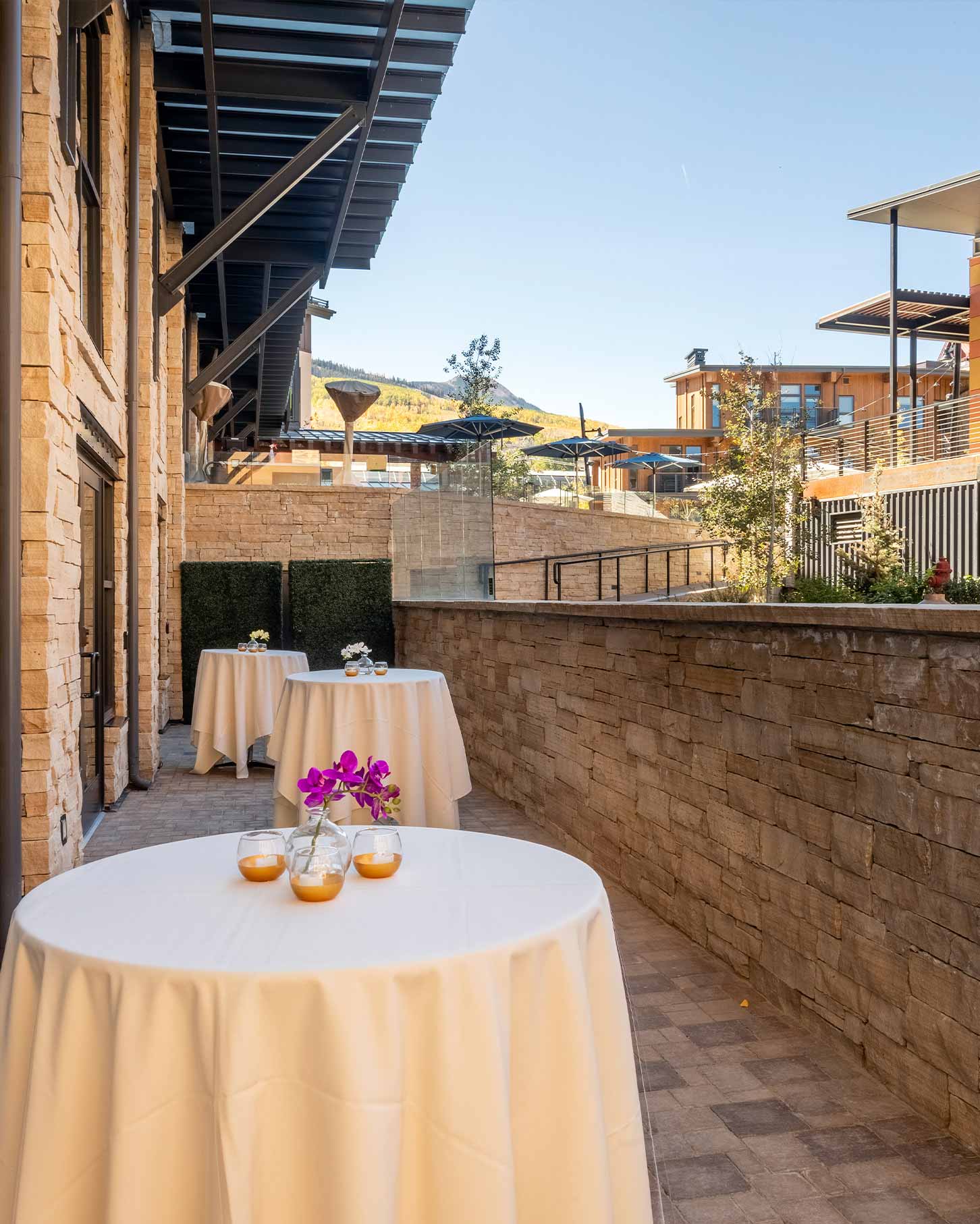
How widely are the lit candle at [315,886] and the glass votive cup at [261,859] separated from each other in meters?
0.16

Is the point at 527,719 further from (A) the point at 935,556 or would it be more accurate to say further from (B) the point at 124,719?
(A) the point at 935,556

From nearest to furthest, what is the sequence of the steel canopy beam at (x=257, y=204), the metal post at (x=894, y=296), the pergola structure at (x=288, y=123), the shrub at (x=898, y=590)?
1. the pergola structure at (x=288, y=123)
2. the steel canopy beam at (x=257, y=204)
3. the shrub at (x=898, y=590)
4. the metal post at (x=894, y=296)

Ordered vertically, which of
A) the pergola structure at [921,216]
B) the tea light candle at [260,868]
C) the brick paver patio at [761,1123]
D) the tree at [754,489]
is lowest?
the brick paver patio at [761,1123]

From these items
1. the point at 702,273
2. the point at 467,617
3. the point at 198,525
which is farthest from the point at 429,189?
the point at 467,617

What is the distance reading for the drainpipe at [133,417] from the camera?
25.2 feet

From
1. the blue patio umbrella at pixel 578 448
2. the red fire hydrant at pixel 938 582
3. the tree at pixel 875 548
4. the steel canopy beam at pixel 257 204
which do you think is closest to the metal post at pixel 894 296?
the tree at pixel 875 548

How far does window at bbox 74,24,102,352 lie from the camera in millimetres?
6263

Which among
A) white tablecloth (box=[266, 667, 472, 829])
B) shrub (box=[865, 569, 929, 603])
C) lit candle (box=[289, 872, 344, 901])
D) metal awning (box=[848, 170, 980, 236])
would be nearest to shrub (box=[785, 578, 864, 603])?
shrub (box=[865, 569, 929, 603])

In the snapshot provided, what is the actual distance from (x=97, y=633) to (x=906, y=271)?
69.1 metres

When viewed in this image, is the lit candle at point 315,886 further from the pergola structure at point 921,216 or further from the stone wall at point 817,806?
the pergola structure at point 921,216

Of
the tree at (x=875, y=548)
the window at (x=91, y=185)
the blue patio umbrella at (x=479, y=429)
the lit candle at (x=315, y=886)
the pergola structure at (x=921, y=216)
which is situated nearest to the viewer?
the lit candle at (x=315, y=886)

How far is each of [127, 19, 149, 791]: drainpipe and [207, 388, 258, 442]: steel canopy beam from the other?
15.8 meters

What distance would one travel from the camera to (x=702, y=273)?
8819cm

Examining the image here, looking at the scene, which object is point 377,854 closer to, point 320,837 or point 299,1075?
point 320,837
